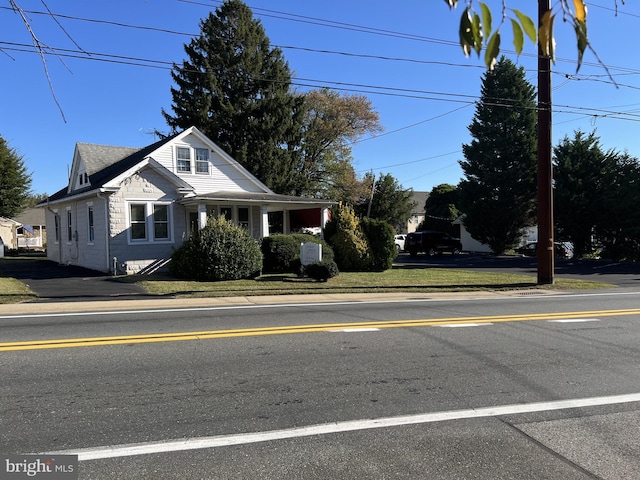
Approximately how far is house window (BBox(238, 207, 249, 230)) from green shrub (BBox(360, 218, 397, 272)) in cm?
564

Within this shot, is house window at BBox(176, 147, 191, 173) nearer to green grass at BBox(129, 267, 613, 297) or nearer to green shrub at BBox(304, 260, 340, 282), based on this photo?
green grass at BBox(129, 267, 613, 297)

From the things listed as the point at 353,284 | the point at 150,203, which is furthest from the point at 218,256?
the point at 353,284

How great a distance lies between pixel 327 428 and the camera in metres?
4.17

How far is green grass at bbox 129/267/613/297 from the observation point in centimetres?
1480

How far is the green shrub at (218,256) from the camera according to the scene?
1719 centimetres

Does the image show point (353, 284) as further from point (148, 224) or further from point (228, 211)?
point (148, 224)

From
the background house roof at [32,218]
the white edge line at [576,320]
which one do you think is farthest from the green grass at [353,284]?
the background house roof at [32,218]

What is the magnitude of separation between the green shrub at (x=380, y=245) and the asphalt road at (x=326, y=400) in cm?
1313

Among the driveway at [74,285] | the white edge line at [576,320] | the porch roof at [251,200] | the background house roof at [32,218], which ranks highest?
the background house roof at [32,218]

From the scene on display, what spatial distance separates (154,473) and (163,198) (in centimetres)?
1783

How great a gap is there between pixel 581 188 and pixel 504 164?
6.34 metres

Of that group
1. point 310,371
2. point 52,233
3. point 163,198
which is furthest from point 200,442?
point 52,233

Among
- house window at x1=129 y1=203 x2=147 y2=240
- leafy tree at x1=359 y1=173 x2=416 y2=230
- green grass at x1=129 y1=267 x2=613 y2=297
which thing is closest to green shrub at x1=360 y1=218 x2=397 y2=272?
green grass at x1=129 y1=267 x2=613 y2=297

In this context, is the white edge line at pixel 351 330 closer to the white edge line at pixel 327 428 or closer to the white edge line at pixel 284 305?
the white edge line at pixel 284 305
